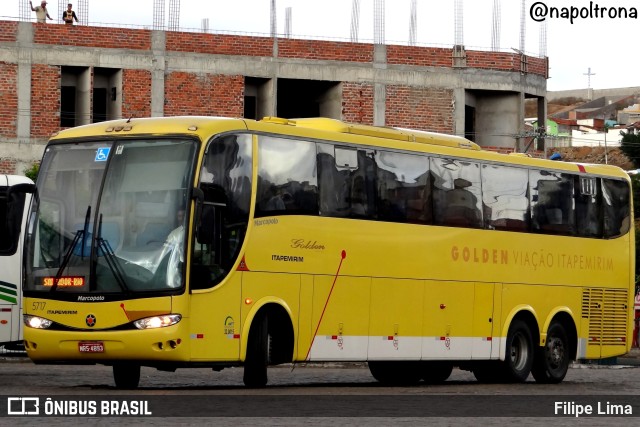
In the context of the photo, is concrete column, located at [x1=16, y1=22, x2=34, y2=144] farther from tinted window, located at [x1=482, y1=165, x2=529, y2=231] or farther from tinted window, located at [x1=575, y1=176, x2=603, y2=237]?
tinted window, located at [x1=482, y1=165, x2=529, y2=231]

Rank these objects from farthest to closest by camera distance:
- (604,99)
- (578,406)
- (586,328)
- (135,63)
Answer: (604,99), (135,63), (586,328), (578,406)

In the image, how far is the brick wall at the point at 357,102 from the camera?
5562cm

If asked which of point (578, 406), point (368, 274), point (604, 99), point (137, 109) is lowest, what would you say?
point (578, 406)

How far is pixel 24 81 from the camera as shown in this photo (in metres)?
51.5

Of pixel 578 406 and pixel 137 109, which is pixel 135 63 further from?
pixel 578 406

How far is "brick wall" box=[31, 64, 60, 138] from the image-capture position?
51.5 metres

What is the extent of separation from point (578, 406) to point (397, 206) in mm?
4881

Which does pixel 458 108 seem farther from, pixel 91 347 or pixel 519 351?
pixel 91 347

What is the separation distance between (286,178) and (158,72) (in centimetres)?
3422

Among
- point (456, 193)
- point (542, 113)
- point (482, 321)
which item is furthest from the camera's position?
point (542, 113)

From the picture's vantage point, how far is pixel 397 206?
21500 mm

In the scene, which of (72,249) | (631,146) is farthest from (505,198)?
(631,146)

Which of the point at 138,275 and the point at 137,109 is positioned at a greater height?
the point at 137,109

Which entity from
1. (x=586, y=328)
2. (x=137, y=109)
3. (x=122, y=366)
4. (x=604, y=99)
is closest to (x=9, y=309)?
(x=122, y=366)
